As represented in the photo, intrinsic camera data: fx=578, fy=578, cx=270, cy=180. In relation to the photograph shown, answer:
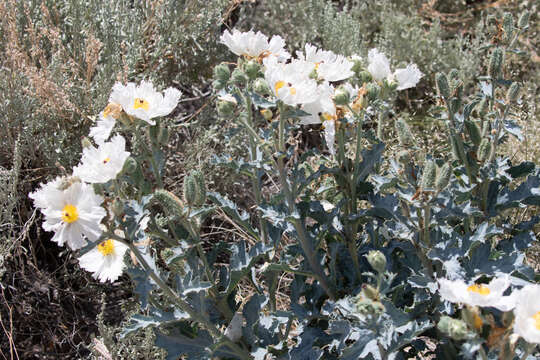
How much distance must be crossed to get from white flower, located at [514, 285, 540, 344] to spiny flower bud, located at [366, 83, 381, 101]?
1.96 feet

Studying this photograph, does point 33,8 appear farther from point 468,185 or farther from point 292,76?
point 468,185

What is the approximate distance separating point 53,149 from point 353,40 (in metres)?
1.82

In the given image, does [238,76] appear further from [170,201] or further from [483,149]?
[483,149]

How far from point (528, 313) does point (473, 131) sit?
2.05ft

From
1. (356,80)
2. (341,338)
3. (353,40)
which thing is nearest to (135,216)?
(341,338)

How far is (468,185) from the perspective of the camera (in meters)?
1.57

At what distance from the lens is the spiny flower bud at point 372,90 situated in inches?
58.5

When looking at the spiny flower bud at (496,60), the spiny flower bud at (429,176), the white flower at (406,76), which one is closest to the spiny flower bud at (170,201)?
the spiny flower bud at (429,176)

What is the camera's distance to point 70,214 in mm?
1273

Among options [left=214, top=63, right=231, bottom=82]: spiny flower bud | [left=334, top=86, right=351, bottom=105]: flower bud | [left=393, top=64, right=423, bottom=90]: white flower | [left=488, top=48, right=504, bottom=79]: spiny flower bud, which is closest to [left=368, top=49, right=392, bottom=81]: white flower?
[left=393, top=64, right=423, bottom=90]: white flower

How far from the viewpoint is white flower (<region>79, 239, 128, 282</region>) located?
143cm

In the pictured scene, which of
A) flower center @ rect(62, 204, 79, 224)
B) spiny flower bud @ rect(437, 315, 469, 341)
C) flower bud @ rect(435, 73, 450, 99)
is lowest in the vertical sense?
spiny flower bud @ rect(437, 315, 469, 341)

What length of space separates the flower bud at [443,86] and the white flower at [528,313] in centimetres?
58

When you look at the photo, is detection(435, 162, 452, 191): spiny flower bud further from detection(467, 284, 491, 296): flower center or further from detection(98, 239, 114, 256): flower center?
detection(98, 239, 114, 256): flower center
